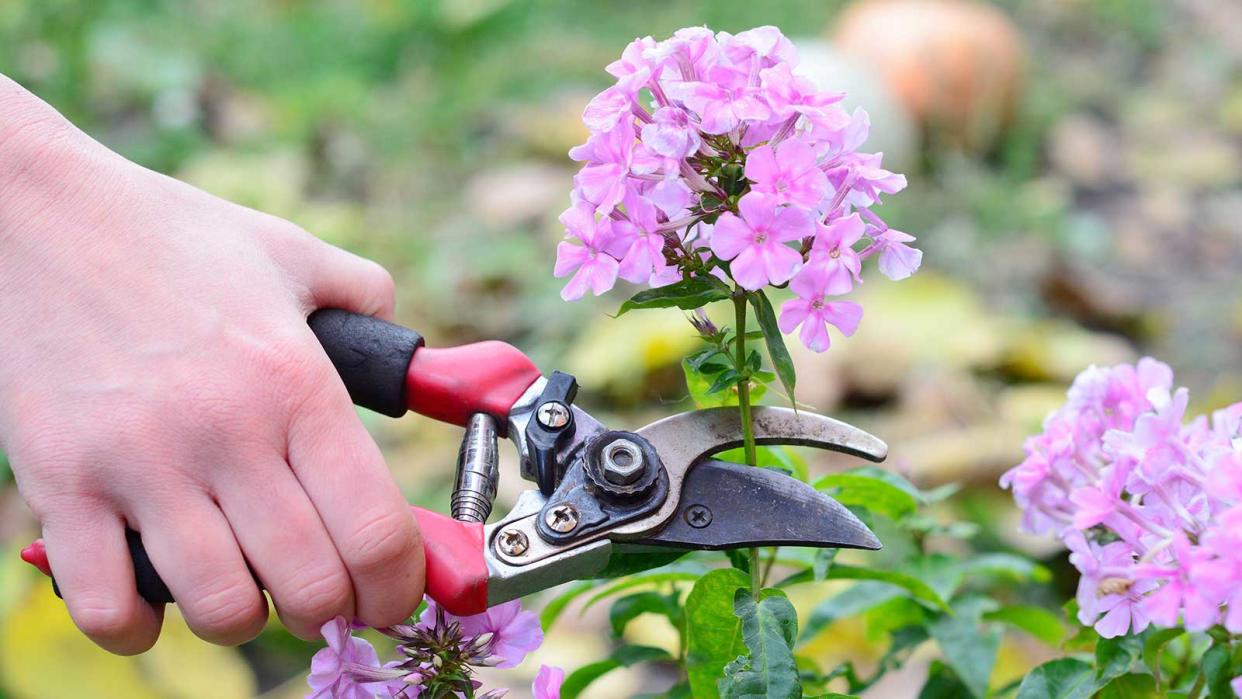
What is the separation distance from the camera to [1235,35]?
18.0 ft

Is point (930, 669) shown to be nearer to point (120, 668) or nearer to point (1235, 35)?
point (120, 668)

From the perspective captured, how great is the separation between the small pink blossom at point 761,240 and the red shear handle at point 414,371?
348mm

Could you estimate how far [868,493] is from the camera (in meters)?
1.48

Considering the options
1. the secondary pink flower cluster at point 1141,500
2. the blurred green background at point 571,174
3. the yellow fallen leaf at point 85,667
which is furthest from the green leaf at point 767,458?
the yellow fallen leaf at point 85,667

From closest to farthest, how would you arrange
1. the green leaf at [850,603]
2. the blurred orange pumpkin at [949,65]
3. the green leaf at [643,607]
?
the green leaf at [643,607] → the green leaf at [850,603] → the blurred orange pumpkin at [949,65]

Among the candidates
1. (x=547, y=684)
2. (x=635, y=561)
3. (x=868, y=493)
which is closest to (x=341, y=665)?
(x=547, y=684)

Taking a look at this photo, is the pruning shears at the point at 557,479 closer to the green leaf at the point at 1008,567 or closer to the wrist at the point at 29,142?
the wrist at the point at 29,142

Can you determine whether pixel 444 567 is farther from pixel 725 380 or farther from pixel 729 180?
pixel 729 180

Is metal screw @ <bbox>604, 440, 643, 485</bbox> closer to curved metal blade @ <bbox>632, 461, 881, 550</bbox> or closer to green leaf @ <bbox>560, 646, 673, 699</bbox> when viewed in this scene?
curved metal blade @ <bbox>632, 461, 881, 550</bbox>

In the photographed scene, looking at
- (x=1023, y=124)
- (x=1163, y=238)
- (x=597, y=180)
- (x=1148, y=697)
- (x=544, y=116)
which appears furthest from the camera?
(x=1023, y=124)

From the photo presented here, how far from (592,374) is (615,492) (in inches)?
79.0

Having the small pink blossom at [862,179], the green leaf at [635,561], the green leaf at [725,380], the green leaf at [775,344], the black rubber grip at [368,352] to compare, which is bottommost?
the green leaf at [635,561]

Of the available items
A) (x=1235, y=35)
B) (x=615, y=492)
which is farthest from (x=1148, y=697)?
(x=1235, y=35)

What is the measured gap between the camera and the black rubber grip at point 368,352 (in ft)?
4.36
